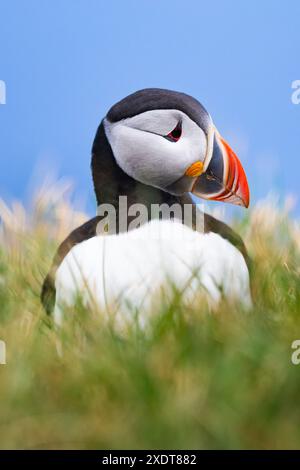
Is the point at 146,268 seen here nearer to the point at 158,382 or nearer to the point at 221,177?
the point at 221,177

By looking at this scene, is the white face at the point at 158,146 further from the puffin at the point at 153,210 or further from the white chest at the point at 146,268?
the white chest at the point at 146,268

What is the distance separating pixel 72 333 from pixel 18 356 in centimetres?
19

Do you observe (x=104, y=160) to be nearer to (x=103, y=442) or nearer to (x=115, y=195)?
(x=115, y=195)

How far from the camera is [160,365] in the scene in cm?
187

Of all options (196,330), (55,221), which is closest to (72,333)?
(196,330)

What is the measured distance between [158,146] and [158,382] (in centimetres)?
86

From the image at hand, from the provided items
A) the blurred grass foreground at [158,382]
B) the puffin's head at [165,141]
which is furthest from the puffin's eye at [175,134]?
the blurred grass foreground at [158,382]

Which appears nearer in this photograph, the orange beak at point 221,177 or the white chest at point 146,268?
the white chest at point 146,268

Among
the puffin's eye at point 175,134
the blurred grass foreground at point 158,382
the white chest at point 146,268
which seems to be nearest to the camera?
the blurred grass foreground at point 158,382

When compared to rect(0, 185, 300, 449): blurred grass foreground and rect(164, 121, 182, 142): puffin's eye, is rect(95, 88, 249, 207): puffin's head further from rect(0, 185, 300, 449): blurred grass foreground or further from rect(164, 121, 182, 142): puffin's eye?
rect(0, 185, 300, 449): blurred grass foreground

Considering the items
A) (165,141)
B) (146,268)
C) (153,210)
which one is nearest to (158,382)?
(146,268)

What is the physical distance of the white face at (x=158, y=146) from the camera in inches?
97.0

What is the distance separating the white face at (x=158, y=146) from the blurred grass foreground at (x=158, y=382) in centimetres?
42
